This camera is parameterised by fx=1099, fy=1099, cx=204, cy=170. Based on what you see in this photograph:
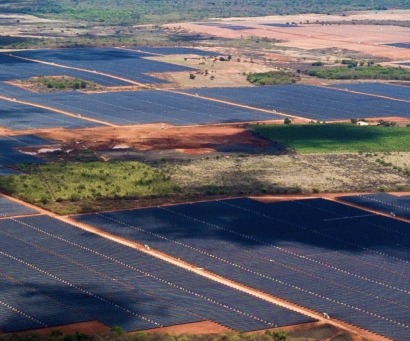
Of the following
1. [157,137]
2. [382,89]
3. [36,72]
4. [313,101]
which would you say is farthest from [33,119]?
[382,89]

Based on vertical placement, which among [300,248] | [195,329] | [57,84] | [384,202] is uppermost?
[57,84]

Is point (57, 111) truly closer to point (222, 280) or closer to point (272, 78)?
point (272, 78)

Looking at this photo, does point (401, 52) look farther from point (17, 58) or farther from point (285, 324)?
point (285, 324)

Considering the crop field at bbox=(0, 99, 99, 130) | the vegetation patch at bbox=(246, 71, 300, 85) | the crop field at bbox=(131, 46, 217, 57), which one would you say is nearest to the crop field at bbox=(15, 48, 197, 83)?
the crop field at bbox=(131, 46, 217, 57)

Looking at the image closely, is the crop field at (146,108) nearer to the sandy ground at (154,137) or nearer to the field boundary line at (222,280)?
the sandy ground at (154,137)

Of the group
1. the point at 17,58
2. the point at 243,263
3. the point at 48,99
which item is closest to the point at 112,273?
the point at 243,263

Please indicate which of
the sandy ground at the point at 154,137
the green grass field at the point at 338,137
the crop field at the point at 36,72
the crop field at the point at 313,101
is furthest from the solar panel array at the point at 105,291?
the crop field at the point at 36,72
